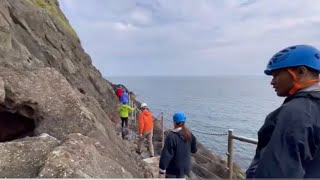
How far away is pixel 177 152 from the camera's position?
22.6 ft

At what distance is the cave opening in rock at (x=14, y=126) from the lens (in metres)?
7.84

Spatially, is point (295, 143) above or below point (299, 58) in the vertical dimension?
below

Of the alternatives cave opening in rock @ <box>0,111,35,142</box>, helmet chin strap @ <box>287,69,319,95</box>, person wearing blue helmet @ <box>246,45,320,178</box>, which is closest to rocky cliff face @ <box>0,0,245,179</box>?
cave opening in rock @ <box>0,111,35,142</box>

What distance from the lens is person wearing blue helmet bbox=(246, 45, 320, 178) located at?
218 centimetres

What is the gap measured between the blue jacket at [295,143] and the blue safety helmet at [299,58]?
0.22 m

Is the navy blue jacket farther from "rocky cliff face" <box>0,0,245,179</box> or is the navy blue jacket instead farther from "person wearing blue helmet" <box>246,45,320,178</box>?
"person wearing blue helmet" <box>246,45,320,178</box>

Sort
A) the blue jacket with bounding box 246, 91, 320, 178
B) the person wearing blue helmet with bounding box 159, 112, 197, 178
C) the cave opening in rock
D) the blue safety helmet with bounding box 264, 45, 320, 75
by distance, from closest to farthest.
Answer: the blue jacket with bounding box 246, 91, 320, 178 < the blue safety helmet with bounding box 264, 45, 320, 75 < the person wearing blue helmet with bounding box 159, 112, 197, 178 < the cave opening in rock

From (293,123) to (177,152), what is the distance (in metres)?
4.82

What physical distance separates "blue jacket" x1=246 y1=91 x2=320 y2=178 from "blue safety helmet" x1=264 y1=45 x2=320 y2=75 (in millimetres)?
216

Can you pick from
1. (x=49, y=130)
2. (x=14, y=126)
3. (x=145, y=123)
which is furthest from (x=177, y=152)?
(x=145, y=123)

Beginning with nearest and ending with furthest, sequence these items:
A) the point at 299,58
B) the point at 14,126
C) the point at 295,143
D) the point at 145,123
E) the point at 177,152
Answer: the point at 295,143, the point at 299,58, the point at 177,152, the point at 14,126, the point at 145,123

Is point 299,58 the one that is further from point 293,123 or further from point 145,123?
point 145,123

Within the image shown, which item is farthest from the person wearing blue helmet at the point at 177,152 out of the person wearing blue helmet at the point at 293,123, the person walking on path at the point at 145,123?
the person walking on path at the point at 145,123

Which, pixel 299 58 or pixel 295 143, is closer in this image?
pixel 295 143
